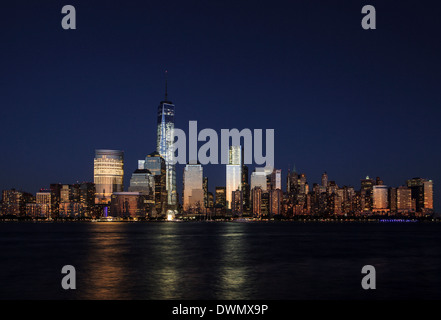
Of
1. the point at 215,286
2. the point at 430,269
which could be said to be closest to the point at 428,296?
the point at 215,286

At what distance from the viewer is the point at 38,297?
41.3 meters

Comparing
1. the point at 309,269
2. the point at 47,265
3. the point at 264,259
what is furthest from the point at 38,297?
the point at 264,259

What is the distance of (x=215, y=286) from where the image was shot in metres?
47.2

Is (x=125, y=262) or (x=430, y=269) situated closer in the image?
(x=430, y=269)
